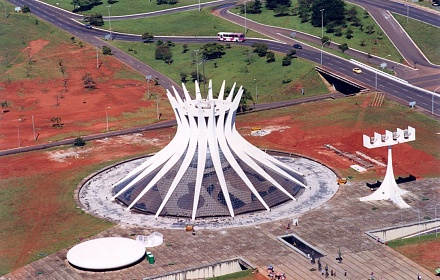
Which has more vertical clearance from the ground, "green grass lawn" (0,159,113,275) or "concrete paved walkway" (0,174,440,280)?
"concrete paved walkway" (0,174,440,280)

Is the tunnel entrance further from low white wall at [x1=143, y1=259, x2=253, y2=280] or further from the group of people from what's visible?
low white wall at [x1=143, y1=259, x2=253, y2=280]

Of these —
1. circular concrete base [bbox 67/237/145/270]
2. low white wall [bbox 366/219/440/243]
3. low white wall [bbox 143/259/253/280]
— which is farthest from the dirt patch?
circular concrete base [bbox 67/237/145/270]

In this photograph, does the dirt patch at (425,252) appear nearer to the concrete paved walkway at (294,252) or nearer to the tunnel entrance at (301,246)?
the concrete paved walkway at (294,252)

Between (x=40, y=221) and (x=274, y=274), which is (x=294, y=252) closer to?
(x=274, y=274)

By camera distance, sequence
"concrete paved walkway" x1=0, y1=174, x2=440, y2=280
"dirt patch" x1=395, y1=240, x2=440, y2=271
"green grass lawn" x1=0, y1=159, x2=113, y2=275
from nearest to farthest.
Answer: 1. "concrete paved walkway" x1=0, y1=174, x2=440, y2=280
2. "dirt patch" x1=395, y1=240, x2=440, y2=271
3. "green grass lawn" x1=0, y1=159, x2=113, y2=275

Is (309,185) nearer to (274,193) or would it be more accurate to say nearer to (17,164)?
(274,193)

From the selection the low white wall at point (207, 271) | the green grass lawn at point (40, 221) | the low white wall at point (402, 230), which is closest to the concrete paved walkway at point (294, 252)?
the low white wall at point (207, 271)

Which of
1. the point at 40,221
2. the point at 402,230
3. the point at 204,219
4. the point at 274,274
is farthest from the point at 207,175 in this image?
the point at 402,230
